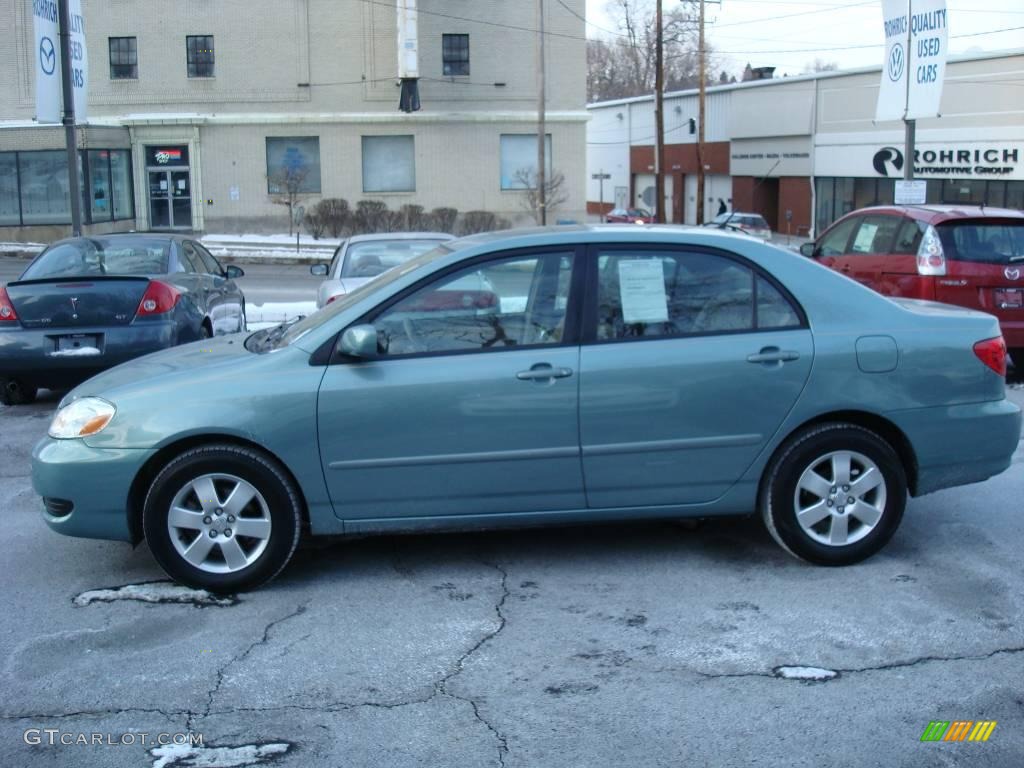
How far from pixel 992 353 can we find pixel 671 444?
1.76 metres

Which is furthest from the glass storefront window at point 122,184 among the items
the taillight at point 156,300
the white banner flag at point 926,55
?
the taillight at point 156,300

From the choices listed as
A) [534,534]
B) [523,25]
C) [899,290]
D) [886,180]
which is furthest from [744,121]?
[534,534]

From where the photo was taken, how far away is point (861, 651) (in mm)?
4746

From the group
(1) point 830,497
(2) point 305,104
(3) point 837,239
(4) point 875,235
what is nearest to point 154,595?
(1) point 830,497

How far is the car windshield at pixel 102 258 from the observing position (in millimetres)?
10297

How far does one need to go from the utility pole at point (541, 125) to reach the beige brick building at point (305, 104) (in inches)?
49.4

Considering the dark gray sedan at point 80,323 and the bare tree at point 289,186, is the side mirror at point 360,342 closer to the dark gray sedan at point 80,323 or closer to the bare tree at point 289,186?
the dark gray sedan at point 80,323

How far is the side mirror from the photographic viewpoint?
207 inches

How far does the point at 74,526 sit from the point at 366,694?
187 centimetres

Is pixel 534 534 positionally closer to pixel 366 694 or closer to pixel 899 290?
pixel 366 694

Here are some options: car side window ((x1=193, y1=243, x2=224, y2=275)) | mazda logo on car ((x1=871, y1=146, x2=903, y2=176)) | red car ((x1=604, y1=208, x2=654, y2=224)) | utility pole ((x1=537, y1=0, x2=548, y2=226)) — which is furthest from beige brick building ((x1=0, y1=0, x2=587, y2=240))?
car side window ((x1=193, y1=243, x2=224, y2=275))

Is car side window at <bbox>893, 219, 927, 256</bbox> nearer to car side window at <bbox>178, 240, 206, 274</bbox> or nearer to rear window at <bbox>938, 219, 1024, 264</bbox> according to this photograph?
rear window at <bbox>938, 219, 1024, 264</bbox>

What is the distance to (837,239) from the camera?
41.4ft

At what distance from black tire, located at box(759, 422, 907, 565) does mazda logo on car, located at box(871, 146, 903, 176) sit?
40.9m
